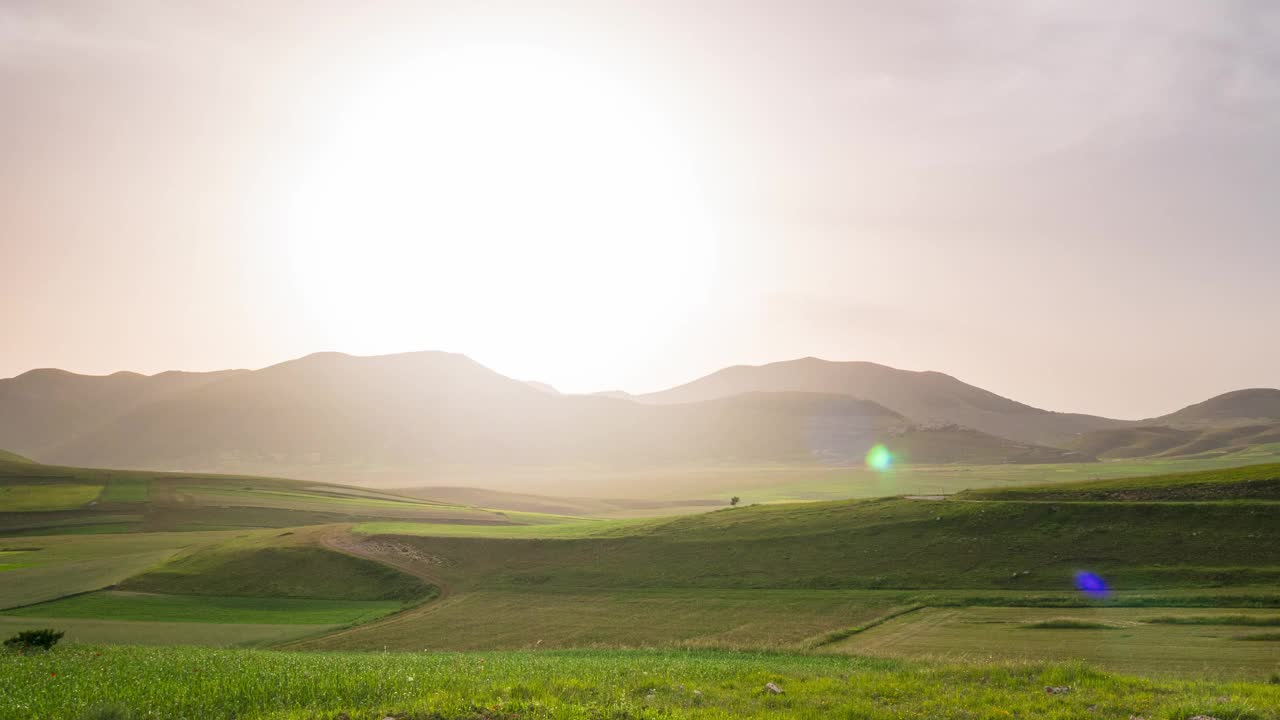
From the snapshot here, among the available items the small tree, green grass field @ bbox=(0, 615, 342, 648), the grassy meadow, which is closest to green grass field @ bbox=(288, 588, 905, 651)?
the grassy meadow

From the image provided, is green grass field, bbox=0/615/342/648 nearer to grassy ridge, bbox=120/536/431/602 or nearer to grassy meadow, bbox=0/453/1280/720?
grassy meadow, bbox=0/453/1280/720

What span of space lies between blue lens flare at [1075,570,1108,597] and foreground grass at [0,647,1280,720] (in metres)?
29.2

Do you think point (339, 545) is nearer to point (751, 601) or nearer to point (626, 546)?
point (626, 546)

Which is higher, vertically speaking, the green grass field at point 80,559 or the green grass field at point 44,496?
the green grass field at point 44,496

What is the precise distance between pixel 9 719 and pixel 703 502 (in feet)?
449

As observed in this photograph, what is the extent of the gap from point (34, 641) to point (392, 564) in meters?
43.5

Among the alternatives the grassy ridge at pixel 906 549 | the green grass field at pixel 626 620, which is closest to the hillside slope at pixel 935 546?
the grassy ridge at pixel 906 549

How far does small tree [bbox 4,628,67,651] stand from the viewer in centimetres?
2169

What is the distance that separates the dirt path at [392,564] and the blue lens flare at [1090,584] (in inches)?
1750

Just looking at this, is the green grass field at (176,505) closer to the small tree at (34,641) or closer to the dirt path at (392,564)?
the dirt path at (392,564)

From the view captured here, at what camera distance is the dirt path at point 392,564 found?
4488 cm

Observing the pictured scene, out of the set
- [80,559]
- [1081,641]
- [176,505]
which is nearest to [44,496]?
[176,505]

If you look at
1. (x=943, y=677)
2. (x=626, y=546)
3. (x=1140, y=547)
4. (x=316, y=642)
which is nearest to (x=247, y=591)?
(x=316, y=642)

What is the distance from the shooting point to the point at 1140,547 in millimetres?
49375
